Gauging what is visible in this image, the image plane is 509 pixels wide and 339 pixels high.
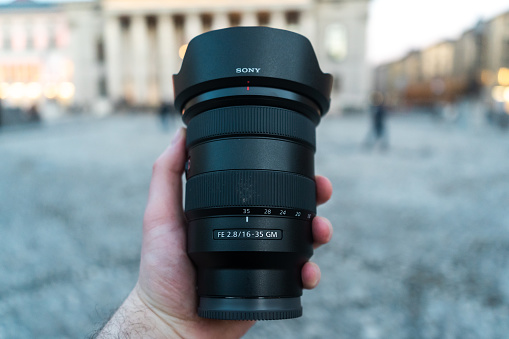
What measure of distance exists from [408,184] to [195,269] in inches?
339

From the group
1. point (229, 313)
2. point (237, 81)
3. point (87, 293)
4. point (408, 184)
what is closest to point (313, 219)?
point (229, 313)

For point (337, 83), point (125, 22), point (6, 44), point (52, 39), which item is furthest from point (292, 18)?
point (6, 44)

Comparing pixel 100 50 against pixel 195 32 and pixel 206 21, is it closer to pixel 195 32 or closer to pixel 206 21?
pixel 195 32

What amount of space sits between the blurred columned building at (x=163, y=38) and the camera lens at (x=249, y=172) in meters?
42.8

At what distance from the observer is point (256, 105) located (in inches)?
64.1

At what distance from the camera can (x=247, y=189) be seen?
1.53 m

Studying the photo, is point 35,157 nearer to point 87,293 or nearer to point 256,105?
point 87,293

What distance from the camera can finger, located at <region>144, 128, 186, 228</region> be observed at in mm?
2020

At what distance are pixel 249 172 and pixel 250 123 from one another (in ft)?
0.64

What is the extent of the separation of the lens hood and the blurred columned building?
4272 cm

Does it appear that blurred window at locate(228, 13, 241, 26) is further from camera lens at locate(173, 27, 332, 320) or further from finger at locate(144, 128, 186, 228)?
camera lens at locate(173, 27, 332, 320)

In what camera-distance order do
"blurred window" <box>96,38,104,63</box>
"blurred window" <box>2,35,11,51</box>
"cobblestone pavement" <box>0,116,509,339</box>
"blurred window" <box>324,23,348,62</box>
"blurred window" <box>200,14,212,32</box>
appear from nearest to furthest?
1. "cobblestone pavement" <box>0,116,509,339</box>
2. "blurred window" <box>200,14,212,32</box>
3. "blurred window" <box>324,23,348,62</box>
4. "blurred window" <box>96,38,104,63</box>
5. "blurred window" <box>2,35,11,51</box>

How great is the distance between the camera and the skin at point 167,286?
1.78 m

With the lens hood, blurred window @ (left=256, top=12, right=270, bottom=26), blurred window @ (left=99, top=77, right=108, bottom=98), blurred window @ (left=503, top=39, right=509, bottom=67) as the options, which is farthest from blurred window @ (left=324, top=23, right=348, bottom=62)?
the lens hood
